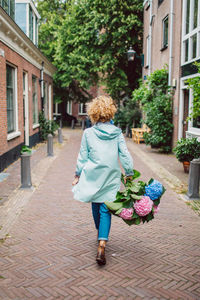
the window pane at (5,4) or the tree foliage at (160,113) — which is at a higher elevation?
the window pane at (5,4)

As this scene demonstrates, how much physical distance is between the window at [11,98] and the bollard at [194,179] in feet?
20.4

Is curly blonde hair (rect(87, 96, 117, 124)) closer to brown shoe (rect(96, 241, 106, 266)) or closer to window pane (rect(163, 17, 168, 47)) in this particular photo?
brown shoe (rect(96, 241, 106, 266))

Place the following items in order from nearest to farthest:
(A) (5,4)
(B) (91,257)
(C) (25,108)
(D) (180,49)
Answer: (B) (91,257)
(A) (5,4)
(D) (180,49)
(C) (25,108)

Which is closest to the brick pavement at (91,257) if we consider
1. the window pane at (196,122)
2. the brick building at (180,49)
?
the window pane at (196,122)

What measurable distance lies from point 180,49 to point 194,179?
21.9 ft

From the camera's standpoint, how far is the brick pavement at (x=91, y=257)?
121 inches

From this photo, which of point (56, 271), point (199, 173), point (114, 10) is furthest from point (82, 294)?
point (114, 10)

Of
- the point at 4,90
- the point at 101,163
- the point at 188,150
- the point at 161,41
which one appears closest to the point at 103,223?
the point at 101,163

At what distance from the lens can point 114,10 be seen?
64.7ft

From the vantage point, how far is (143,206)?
3342 millimetres

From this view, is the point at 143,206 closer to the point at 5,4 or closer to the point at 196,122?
the point at 196,122

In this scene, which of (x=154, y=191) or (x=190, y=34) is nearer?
(x=154, y=191)

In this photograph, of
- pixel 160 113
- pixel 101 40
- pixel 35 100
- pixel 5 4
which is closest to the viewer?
pixel 5 4

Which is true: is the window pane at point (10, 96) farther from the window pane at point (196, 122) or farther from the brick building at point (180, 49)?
the window pane at point (196, 122)
